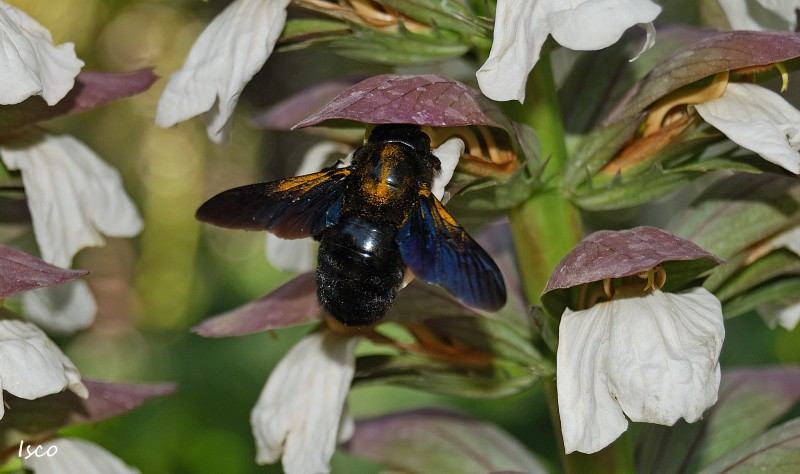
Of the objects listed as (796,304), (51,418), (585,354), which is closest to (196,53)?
(51,418)

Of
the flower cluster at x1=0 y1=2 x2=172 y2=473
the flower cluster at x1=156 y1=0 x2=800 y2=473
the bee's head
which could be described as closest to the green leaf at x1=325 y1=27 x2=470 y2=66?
the flower cluster at x1=156 y1=0 x2=800 y2=473

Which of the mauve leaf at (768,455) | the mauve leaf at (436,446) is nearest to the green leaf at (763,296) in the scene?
the mauve leaf at (768,455)

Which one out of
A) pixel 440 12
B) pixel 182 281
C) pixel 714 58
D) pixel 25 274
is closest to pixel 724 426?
pixel 714 58

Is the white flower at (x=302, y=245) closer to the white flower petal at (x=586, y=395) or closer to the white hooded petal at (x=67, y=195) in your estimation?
the white hooded petal at (x=67, y=195)

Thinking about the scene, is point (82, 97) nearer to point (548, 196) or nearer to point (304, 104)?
point (304, 104)

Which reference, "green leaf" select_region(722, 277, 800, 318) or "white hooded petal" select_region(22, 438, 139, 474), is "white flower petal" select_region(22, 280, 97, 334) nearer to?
"white hooded petal" select_region(22, 438, 139, 474)

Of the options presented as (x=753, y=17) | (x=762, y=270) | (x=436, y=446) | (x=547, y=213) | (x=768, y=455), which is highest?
(x=753, y=17)

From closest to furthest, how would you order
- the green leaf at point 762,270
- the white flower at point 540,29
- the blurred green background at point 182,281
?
the white flower at point 540,29 < the green leaf at point 762,270 < the blurred green background at point 182,281

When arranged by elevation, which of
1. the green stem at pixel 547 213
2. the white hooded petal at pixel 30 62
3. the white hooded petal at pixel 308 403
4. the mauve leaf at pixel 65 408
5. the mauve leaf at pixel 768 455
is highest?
the white hooded petal at pixel 30 62
